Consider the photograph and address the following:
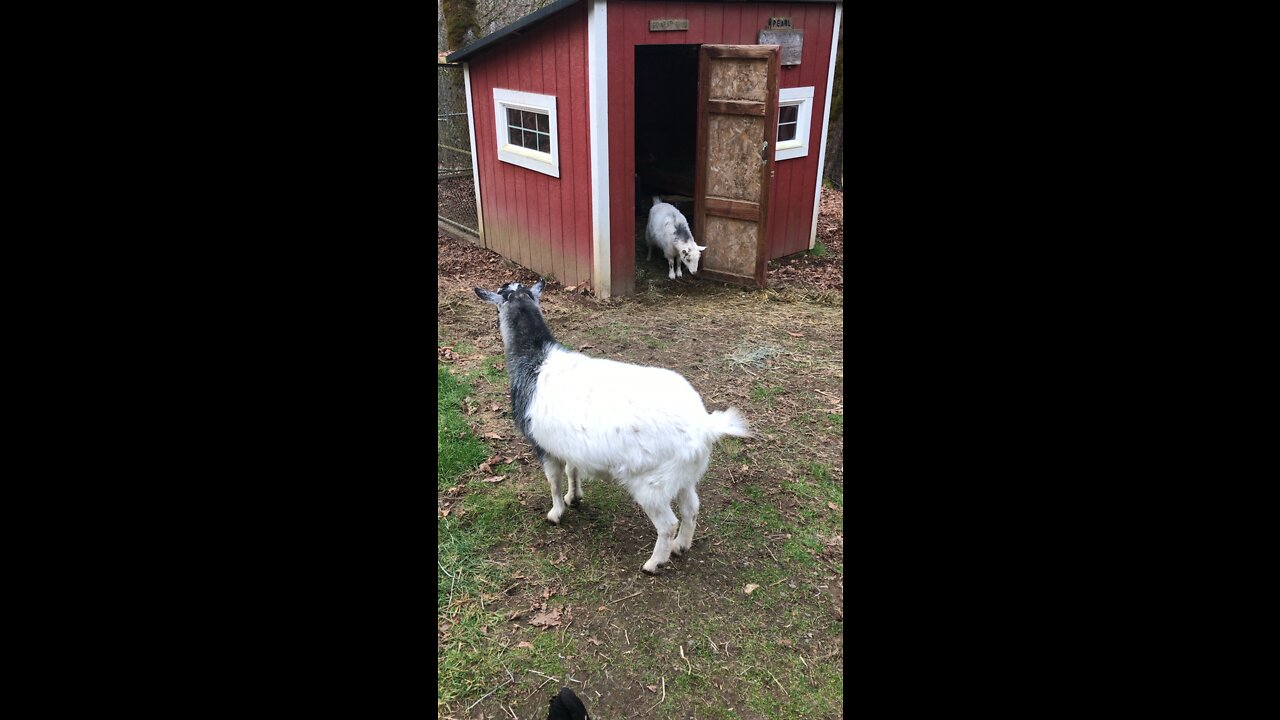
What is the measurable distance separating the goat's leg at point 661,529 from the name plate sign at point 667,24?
6.16 metres

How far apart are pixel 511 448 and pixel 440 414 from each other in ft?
2.30

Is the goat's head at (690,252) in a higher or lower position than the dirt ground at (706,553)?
higher

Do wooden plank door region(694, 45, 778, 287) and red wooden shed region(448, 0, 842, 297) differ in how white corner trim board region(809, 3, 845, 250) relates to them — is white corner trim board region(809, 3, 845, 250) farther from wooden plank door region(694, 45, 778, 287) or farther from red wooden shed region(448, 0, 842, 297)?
wooden plank door region(694, 45, 778, 287)

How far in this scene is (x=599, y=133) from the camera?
7.88 m

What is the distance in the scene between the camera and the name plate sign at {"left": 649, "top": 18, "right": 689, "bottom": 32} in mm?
7820

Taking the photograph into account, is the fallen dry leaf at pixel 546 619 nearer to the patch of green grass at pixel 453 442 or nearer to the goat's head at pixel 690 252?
→ the patch of green grass at pixel 453 442

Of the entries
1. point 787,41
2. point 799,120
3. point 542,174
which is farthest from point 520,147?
point 799,120

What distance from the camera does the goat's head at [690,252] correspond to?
9281 mm

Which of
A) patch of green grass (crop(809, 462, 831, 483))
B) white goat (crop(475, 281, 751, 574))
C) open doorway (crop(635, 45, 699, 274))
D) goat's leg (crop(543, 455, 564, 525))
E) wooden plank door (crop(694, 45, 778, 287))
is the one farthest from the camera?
open doorway (crop(635, 45, 699, 274))

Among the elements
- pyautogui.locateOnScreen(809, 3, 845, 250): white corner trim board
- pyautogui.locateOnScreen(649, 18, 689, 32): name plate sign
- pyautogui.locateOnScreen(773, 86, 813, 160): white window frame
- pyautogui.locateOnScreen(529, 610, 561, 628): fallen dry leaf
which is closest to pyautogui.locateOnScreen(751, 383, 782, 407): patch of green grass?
pyautogui.locateOnScreen(529, 610, 561, 628): fallen dry leaf

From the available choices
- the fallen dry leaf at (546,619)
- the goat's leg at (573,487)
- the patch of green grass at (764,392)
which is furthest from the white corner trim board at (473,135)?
the fallen dry leaf at (546,619)

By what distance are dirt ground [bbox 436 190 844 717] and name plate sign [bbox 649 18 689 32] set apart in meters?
3.51

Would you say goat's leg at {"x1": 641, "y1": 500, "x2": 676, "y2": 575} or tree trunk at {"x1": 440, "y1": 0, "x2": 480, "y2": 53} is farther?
tree trunk at {"x1": 440, "y1": 0, "x2": 480, "y2": 53}

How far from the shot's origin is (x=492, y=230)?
10.8m
